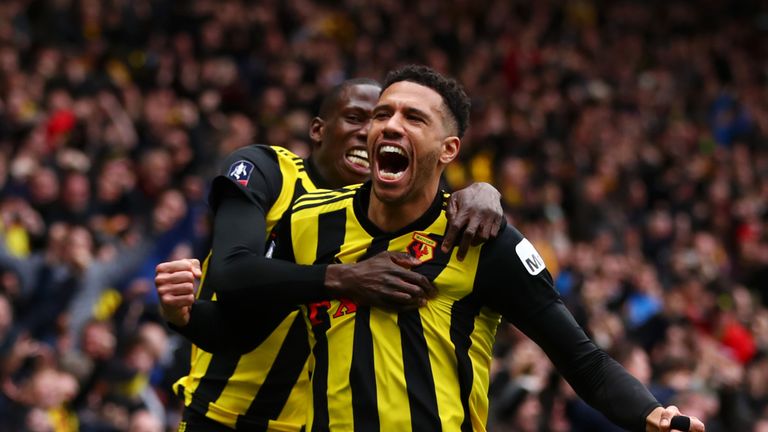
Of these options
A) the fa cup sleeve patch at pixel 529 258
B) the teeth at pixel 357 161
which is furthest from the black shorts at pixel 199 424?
the fa cup sleeve patch at pixel 529 258

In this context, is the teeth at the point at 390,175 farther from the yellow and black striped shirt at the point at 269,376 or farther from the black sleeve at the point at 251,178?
the yellow and black striped shirt at the point at 269,376

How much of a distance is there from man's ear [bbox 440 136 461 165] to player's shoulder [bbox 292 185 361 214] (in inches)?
13.4

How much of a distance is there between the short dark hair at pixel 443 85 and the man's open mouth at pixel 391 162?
23 centimetres

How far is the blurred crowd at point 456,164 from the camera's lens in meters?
8.79

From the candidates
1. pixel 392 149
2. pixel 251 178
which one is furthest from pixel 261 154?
pixel 392 149

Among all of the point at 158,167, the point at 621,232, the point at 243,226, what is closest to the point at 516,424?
the point at 158,167

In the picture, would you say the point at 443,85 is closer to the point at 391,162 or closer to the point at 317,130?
the point at 391,162

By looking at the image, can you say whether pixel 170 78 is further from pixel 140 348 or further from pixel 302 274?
pixel 302 274

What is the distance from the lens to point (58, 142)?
10.8 m

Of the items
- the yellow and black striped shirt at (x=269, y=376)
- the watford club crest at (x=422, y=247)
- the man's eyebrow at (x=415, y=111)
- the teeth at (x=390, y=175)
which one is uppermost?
the man's eyebrow at (x=415, y=111)

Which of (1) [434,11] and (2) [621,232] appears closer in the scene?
(2) [621,232]

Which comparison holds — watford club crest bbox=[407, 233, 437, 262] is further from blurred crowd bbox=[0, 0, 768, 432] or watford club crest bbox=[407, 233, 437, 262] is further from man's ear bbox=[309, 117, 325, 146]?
blurred crowd bbox=[0, 0, 768, 432]

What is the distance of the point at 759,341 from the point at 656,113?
6.47 m

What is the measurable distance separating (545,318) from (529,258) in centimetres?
19
